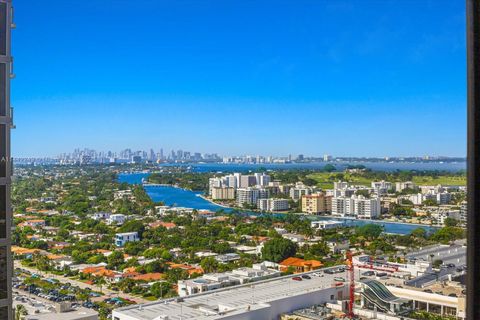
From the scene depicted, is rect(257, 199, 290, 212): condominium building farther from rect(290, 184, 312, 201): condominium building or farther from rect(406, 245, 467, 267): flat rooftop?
rect(406, 245, 467, 267): flat rooftop

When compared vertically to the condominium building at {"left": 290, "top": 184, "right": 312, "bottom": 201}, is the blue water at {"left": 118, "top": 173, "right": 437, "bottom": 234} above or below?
below

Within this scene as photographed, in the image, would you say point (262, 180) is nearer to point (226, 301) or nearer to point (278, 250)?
point (278, 250)

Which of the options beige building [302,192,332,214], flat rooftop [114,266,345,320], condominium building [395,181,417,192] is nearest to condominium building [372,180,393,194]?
condominium building [395,181,417,192]

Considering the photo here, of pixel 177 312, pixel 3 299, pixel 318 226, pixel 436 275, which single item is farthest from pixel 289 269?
pixel 3 299

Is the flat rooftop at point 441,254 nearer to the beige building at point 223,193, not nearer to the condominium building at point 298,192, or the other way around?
the condominium building at point 298,192

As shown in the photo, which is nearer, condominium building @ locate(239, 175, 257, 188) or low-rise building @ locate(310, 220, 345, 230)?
low-rise building @ locate(310, 220, 345, 230)

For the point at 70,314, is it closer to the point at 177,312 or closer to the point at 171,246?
the point at 177,312

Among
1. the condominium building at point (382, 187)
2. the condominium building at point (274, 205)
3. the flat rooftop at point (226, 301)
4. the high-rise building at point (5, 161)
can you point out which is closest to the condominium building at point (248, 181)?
the condominium building at point (274, 205)
